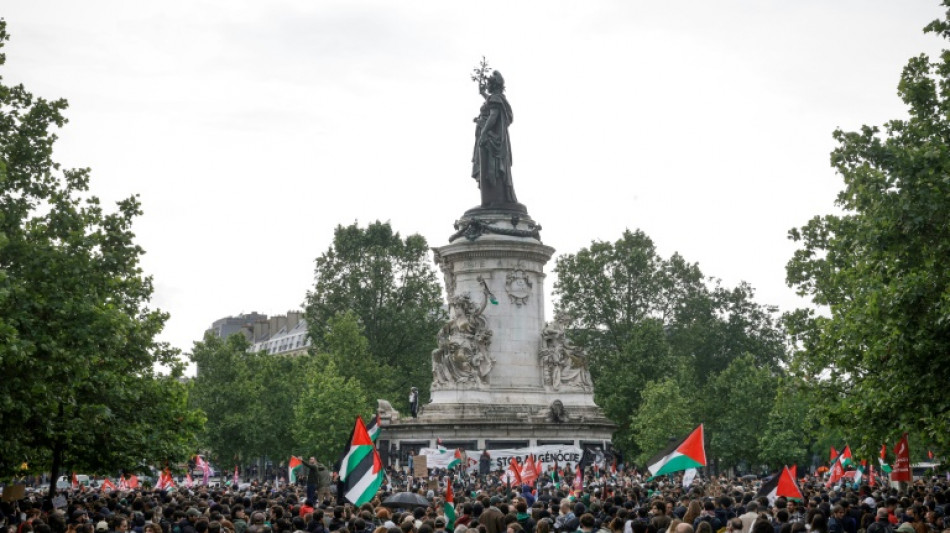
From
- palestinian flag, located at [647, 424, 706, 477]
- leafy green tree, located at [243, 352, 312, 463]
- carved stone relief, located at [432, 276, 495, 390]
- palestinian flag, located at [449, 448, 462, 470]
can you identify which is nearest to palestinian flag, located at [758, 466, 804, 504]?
palestinian flag, located at [647, 424, 706, 477]

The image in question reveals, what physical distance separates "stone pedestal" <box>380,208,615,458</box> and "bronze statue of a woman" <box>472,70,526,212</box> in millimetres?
1545

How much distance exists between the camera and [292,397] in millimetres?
80812

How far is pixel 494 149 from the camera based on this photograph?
2233 inches

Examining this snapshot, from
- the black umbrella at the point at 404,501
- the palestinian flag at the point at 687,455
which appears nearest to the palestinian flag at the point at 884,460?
the palestinian flag at the point at 687,455

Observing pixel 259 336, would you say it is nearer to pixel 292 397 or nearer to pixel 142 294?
pixel 292 397

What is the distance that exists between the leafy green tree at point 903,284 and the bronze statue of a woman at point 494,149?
2730 cm

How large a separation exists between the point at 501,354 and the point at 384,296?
3380 centimetres

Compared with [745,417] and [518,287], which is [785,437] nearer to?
[745,417]

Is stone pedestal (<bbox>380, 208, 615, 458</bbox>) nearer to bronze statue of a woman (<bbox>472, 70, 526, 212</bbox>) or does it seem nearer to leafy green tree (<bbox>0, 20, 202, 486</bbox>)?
bronze statue of a woman (<bbox>472, 70, 526, 212</bbox>)

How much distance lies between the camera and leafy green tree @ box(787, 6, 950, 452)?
23234 mm

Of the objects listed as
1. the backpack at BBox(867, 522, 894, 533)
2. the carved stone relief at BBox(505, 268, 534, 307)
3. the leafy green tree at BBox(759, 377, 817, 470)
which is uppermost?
the carved stone relief at BBox(505, 268, 534, 307)

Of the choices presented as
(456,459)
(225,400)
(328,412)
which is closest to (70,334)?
(456,459)

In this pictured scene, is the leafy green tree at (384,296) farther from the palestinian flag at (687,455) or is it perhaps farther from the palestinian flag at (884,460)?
the palestinian flag at (687,455)

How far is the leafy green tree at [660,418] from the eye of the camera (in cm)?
6594
